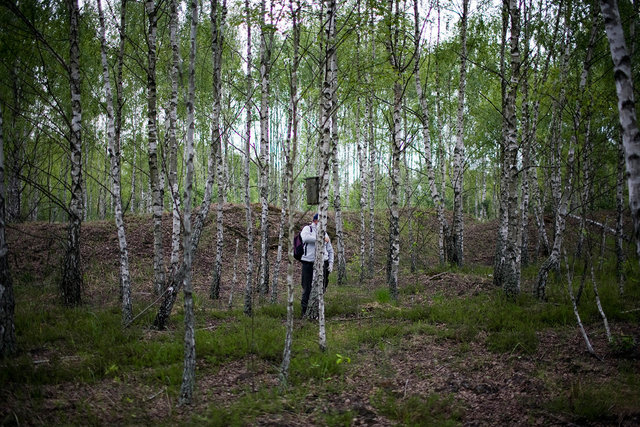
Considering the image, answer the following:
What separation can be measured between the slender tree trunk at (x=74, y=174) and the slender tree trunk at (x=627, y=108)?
7980mm

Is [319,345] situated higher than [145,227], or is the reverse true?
[145,227]

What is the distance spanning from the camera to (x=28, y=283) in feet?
34.3

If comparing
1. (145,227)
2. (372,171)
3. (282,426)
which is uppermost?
(372,171)

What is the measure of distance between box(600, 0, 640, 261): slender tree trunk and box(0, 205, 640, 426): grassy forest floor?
2.27 metres

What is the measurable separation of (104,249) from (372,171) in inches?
406

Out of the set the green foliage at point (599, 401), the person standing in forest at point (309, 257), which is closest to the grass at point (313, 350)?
the green foliage at point (599, 401)

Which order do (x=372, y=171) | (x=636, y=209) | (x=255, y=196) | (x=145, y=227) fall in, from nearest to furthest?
1. (x=636, y=209)
2. (x=372, y=171)
3. (x=145, y=227)
4. (x=255, y=196)

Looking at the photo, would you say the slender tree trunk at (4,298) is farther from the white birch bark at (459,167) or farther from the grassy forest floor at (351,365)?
the white birch bark at (459,167)

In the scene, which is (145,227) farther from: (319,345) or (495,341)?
(495,341)

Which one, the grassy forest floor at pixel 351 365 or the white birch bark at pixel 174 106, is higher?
the white birch bark at pixel 174 106

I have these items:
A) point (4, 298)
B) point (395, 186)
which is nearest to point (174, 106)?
point (4, 298)

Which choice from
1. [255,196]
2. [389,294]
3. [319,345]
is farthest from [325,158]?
[255,196]

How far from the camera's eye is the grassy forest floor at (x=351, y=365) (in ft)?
12.5

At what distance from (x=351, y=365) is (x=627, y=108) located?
4.39m
